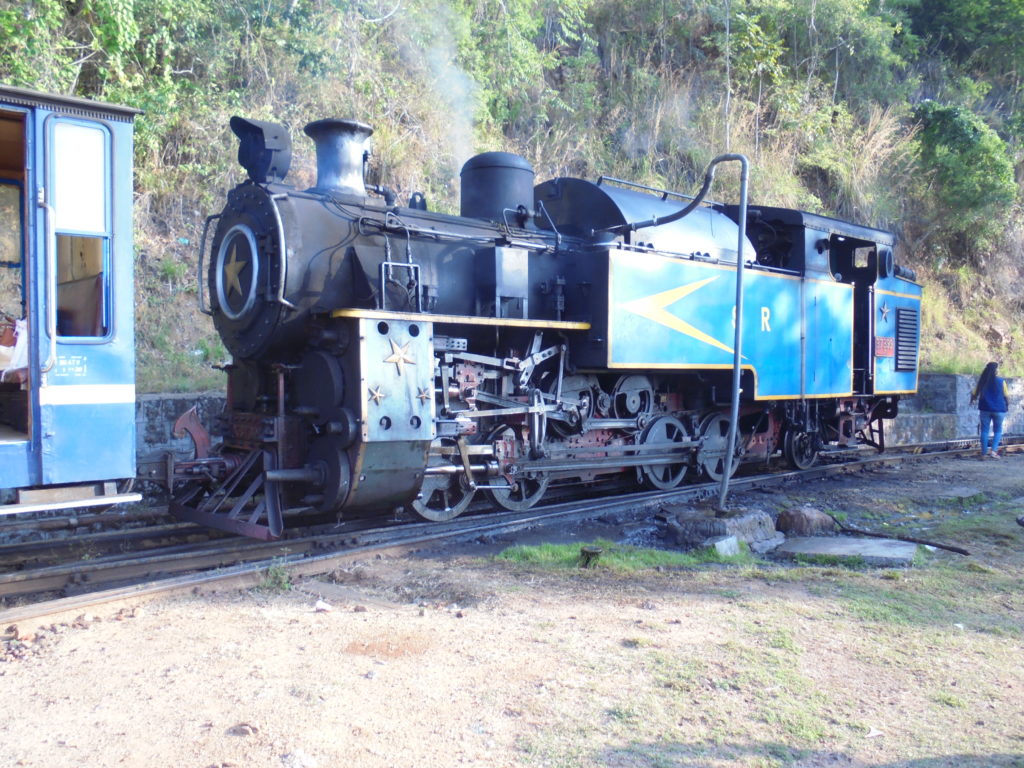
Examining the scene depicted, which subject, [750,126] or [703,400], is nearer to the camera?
[703,400]

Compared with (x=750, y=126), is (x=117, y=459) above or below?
below

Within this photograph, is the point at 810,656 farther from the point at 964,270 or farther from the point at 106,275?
the point at 964,270

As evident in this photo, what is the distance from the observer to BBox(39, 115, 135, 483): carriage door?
4.25 meters

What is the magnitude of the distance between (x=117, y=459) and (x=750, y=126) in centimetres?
1787

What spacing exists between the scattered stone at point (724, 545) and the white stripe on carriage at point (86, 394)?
3.96 m

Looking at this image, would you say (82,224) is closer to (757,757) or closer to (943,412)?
(757,757)

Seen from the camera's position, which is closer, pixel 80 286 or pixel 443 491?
pixel 80 286

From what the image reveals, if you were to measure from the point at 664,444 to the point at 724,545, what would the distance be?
2446 millimetres

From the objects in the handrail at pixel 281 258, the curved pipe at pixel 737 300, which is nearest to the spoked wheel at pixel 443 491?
the handrail at pixel 281 258

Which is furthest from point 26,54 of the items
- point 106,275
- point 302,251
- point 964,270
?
point 964,270

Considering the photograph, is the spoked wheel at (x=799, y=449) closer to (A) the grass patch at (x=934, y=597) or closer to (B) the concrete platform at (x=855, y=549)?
(B) the concrete platform at (x=855, y=549)

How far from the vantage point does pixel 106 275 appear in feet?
14.5

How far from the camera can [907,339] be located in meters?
11.2

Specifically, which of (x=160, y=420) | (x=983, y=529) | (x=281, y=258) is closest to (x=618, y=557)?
(x=281, y=258)
